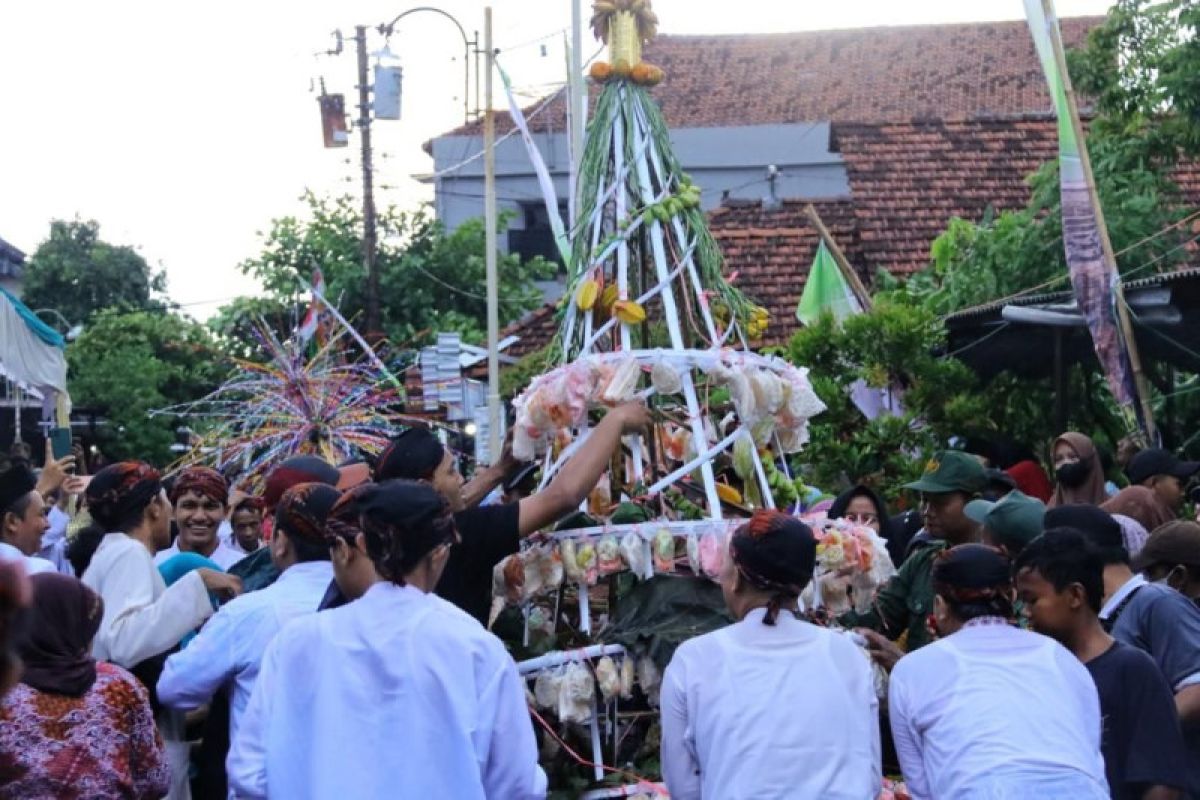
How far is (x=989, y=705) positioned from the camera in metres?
4.44

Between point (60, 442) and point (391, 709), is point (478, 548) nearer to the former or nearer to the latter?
point (391, 709)

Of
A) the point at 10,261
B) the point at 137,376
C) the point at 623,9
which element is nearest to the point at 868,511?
the point at 623,9

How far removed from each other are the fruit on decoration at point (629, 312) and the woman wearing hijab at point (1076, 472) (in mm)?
3146

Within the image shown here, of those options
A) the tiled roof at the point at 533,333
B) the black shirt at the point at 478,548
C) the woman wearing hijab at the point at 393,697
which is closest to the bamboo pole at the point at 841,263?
the tiled roof at the point at 533,333

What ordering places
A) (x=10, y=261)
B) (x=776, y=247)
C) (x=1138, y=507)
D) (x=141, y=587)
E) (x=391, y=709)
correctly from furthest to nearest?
(x=10, y=261) → (x=776, y=247) → (x=1138, y=507) → (x=141, y=587) → (x=391, y=709)

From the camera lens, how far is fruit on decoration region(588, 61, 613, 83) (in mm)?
5918

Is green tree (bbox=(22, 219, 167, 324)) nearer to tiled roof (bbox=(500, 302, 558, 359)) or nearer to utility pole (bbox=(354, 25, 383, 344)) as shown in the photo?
utility pole (bbox=(354, 25, 383, 344))

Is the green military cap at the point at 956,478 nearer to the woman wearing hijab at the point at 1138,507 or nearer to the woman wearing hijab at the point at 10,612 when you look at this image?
the woman wearing hijab at the point at 1138,507

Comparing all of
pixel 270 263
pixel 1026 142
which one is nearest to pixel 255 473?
pixel 1026 142

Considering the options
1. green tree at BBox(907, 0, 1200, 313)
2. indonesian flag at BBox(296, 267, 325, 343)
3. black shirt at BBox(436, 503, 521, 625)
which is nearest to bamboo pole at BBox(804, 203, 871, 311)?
green tree at BBox(907, 0, 1200, 313)

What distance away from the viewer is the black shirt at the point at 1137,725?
469 centimetres

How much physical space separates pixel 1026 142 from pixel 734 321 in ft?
65.2

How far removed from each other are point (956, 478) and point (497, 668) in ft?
10.5

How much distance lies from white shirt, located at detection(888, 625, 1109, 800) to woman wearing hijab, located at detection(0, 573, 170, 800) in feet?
6.39
